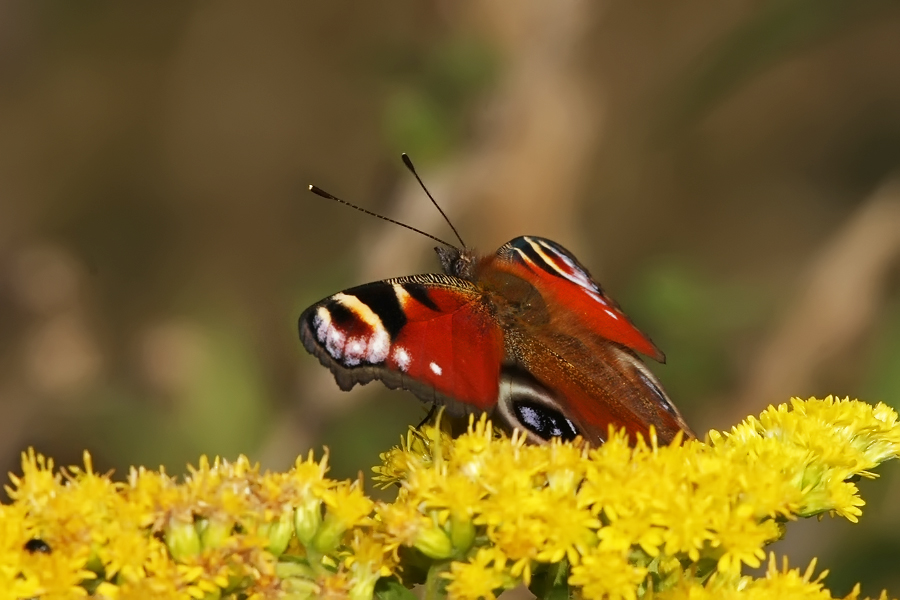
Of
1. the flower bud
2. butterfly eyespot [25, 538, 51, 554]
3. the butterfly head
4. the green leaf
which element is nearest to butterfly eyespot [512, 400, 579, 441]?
the green leaf

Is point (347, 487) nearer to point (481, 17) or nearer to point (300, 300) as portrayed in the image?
point (300, 300)

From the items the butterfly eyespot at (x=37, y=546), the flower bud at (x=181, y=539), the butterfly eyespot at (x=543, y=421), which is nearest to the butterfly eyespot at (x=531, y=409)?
the butterfly eyespot at (x=543, y=421)

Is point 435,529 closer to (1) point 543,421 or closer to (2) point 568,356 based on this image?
(1) point 543,421

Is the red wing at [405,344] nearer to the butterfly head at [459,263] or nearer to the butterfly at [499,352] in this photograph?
the butterfly at [499,352]

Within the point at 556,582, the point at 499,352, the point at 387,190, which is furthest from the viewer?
the point at 387,190

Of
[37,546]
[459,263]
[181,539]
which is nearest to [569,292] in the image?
[459,263]

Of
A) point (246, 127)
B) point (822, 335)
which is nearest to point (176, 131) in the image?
point (246, 127)
